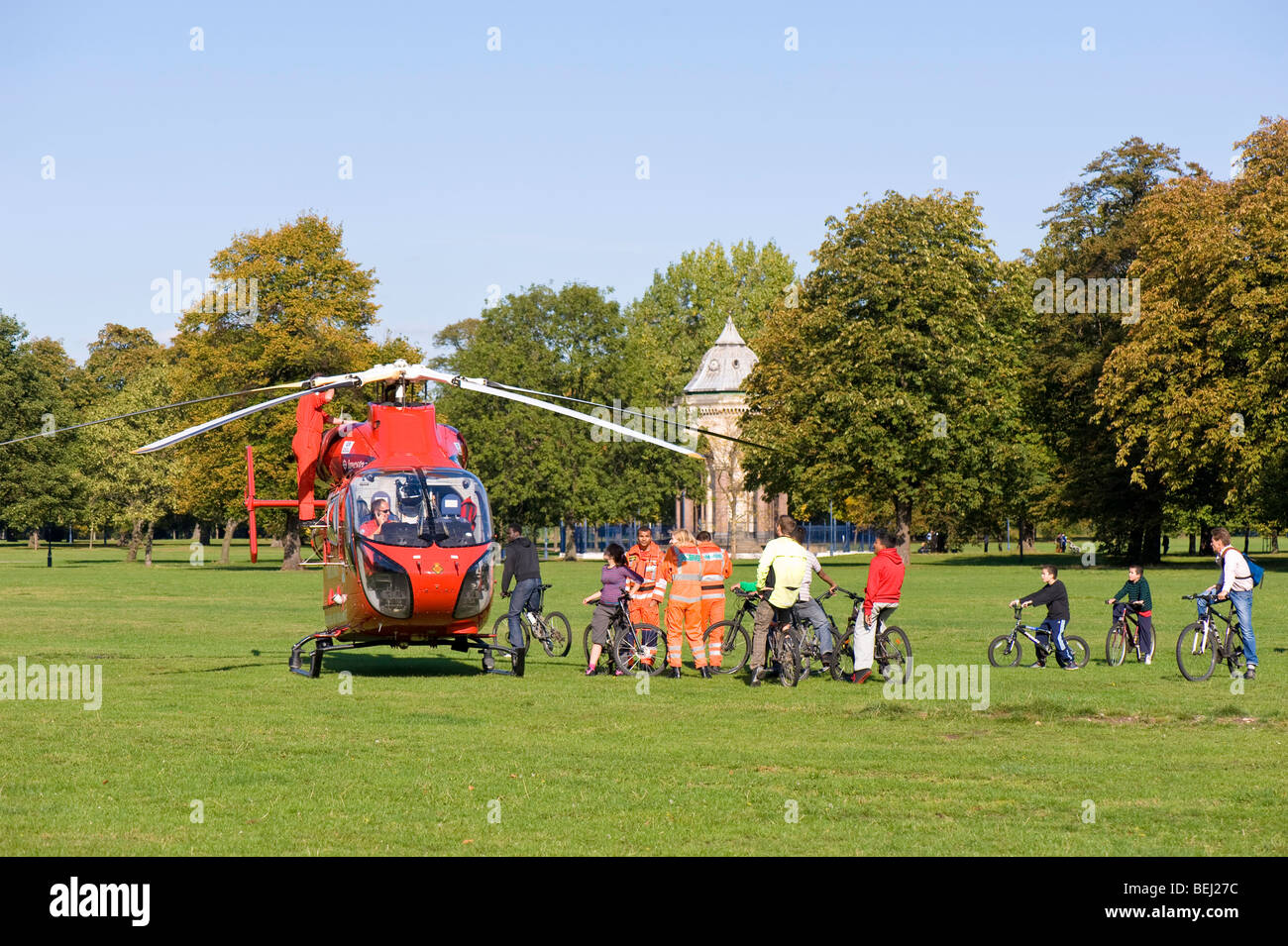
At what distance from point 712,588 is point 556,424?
62399 mm

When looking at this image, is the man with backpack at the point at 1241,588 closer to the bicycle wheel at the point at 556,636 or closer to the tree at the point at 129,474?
the bicycle wheel at the point at 556,636

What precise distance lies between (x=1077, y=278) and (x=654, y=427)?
25.1 m

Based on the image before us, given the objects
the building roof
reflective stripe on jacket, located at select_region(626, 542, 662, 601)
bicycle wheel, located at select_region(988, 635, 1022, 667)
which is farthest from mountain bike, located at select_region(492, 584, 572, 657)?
the building roof

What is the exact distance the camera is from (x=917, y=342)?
60250mm

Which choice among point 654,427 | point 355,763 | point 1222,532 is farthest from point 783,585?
point 654,427

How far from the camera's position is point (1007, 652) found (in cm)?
2228

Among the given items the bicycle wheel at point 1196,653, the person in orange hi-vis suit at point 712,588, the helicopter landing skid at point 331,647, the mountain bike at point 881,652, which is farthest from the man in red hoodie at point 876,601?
the helicopter landing skid at point 331,647

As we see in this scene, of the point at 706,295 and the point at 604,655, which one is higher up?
the point at 706,295

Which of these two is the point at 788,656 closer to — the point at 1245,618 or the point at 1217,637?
the point at 1217,637

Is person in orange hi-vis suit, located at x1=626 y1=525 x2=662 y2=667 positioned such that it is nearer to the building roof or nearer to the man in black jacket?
the man in black jacket

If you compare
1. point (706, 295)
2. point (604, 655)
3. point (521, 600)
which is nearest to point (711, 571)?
point (604, 655)

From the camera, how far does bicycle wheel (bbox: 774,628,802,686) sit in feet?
63.8

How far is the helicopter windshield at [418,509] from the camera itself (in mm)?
19203
